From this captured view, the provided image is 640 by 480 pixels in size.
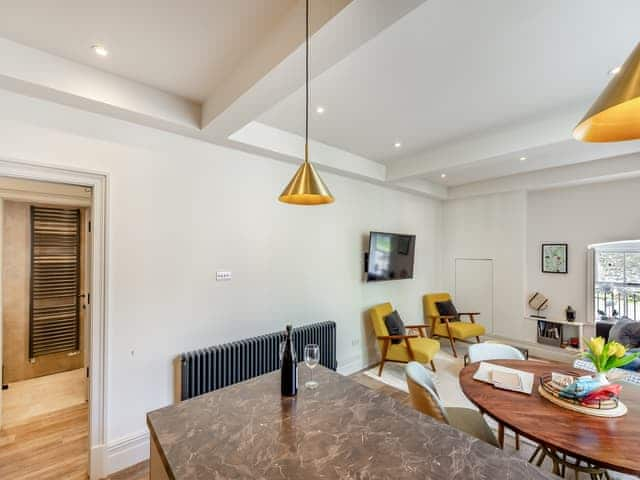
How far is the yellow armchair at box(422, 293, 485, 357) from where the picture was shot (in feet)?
15.3

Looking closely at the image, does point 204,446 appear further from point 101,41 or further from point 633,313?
point 633,313

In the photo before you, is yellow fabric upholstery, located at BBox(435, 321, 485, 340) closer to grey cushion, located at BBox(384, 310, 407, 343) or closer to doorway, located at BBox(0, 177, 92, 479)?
grey cushion, located at BBox(384, 310, 407, 343)

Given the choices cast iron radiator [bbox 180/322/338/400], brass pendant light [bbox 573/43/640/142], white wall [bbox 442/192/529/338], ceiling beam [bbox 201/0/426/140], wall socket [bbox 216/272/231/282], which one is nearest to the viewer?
brass pendant light [bbox 573/43/640/142]

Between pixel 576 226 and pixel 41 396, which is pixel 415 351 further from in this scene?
pixel 41 396

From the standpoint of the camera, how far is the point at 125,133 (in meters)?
2.32

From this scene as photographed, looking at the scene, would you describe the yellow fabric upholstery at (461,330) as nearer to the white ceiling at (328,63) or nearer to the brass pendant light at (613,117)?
the white ceiling at (328,63)

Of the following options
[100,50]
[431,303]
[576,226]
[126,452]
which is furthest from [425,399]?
[576,226]

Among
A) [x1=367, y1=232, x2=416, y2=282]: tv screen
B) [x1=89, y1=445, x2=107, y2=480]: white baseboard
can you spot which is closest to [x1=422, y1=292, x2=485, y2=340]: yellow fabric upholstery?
[x1=367, y1=232, x2=416, y2=282]: tv screen

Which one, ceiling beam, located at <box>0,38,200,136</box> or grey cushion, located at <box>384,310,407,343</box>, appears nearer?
ceiling beam, located at <box>0,38,200,136</box>

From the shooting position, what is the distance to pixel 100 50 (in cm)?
179

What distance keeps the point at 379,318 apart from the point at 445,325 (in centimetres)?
147

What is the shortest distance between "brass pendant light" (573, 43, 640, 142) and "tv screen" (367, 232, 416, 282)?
2.95m

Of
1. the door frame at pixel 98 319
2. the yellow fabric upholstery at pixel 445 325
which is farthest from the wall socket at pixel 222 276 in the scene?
the yellow fabric upholstery at pixel 445 325

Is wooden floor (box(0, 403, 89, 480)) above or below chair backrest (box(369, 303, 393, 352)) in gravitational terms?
below
